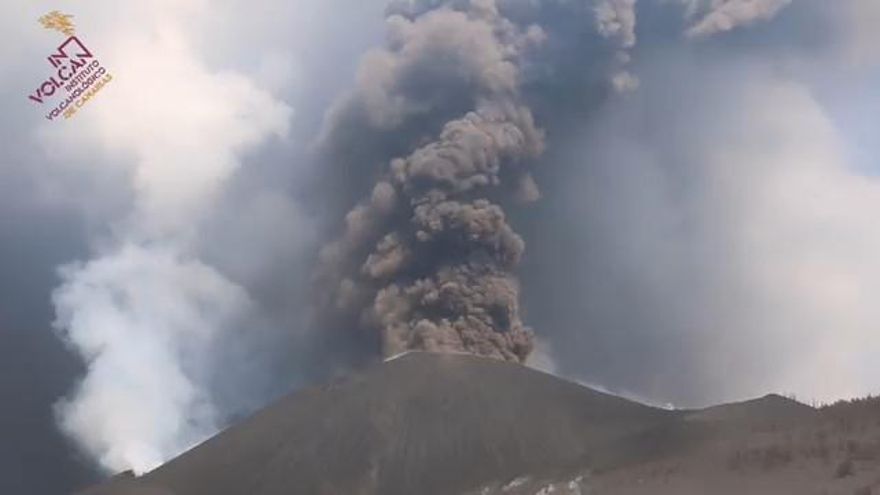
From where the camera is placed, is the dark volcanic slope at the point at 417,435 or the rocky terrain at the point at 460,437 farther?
the dark volcanic slope at the point at 417,435

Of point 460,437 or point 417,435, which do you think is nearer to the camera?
point 460,437

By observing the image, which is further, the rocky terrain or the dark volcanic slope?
the dark volcanic slope

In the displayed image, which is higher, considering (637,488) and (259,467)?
(259,467)

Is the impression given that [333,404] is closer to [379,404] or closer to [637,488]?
[379,404]

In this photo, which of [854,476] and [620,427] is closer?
[854,476]

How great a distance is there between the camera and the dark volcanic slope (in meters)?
58.1

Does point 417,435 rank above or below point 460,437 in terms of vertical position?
above

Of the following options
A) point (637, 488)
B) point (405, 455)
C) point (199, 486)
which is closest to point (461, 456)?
point (405, 455)

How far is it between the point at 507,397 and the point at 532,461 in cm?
774

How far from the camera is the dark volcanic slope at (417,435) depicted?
5809 cm

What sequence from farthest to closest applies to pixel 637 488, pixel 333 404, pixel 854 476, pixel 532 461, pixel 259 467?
pixel 333 404, pixel 259 467, pixel 532 461, pixel 637 488, pixel 854 476

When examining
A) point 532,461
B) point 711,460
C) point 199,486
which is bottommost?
point 711,460

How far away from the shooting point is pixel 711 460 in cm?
4062

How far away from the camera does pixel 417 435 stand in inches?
2461
